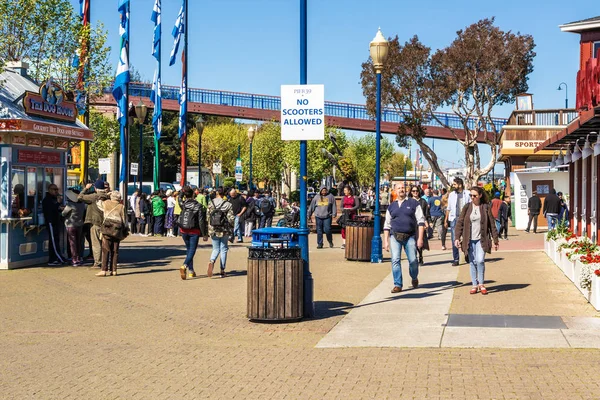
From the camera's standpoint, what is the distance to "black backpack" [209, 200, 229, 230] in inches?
A: 611

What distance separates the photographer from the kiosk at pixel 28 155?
16906 mm

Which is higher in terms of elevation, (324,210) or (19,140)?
(19,140)

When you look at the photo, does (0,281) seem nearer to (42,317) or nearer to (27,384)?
(42,317)

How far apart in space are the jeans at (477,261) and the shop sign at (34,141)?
370 inches

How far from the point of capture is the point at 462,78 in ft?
139

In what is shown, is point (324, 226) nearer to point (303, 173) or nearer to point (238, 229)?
point (238, 229)

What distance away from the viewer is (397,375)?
7.80 m

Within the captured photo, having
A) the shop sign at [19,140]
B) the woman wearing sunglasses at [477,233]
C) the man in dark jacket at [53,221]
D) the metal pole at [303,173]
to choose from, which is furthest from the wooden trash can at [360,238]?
the metal pole at [303,173]

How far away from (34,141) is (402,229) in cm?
842

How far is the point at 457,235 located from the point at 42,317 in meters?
6.40

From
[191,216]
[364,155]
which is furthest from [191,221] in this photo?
[364,155]

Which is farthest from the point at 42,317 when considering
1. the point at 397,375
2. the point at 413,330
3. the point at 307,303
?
the point at 397,375

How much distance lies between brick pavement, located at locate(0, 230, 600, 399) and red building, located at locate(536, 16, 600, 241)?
16.8ft

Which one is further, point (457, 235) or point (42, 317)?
point (457, 235)
